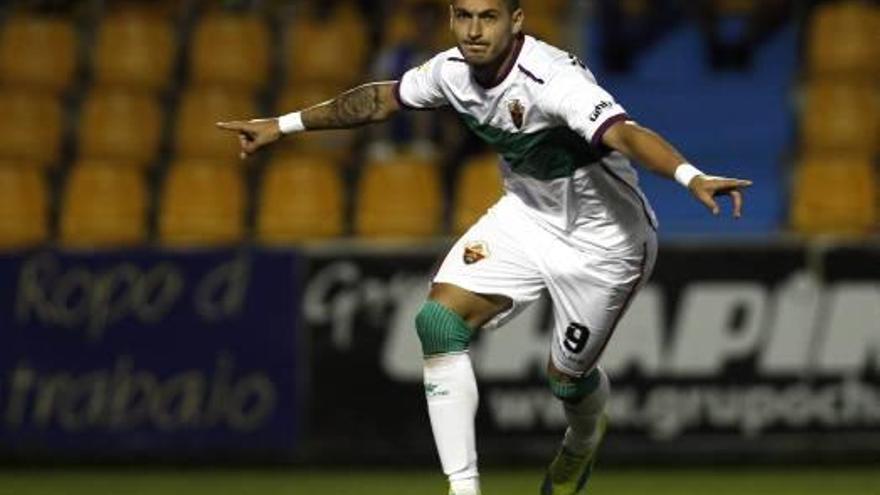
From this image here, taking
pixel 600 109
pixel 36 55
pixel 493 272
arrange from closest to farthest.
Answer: pixel 600 109 < pixel 493 272 < pixel 36 55

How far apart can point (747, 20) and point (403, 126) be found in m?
2.76

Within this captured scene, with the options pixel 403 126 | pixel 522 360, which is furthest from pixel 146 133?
pixel 522 360

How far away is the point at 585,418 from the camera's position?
9.47 meters

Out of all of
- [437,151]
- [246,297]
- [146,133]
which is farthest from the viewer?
[146,133]

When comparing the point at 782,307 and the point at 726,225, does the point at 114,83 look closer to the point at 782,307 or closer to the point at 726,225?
the point at 726,225

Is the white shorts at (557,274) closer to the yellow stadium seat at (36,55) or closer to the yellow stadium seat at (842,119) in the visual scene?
the yellow stadium seat at (842,119)

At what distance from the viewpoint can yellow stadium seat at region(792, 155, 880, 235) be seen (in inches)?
524

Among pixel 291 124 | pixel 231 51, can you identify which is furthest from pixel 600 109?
pixel 231 51

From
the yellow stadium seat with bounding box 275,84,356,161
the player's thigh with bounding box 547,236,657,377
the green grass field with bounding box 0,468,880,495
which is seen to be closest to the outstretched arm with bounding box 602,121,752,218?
the player's thigh with bounding box 547,236,657,377

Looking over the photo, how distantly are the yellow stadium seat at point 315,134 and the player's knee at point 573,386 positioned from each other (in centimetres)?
533

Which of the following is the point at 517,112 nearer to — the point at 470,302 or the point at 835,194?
the point at 470,302

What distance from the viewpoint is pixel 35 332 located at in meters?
13.0

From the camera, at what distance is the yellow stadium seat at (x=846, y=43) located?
14633mm

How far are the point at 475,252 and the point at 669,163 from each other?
1399 mm
